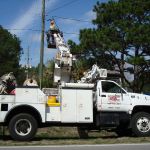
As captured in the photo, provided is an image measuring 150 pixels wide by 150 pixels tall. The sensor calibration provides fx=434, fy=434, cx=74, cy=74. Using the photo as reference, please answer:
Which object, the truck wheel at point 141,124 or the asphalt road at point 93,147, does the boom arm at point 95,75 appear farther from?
the asphalt road at point 93,147

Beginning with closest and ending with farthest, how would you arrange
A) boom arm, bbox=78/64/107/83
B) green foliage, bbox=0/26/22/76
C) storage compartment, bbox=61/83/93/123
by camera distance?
storage compartment, bbox=61/83/93/123 < boom arm, bbox=78/64/107/83 < green foliage, bbox=0/26/22/76

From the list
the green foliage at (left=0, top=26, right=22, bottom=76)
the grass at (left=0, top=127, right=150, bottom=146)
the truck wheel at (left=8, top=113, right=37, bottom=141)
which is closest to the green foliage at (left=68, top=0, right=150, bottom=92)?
the grass at (left=0, top=127, right=150, bottom=146)

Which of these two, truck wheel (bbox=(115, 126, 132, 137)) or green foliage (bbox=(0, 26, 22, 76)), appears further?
green foliage (bbox=(0, 26, 22, 76))

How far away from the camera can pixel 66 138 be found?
16672mm

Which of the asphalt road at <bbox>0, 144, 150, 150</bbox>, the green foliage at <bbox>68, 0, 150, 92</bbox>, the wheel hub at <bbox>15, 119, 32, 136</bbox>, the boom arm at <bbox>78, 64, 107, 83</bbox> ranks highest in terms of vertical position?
the green foliage at <bbox>68, 0, 150, 92</bbox>

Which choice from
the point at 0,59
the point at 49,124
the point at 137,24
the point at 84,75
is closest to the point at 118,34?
the point at 137,24

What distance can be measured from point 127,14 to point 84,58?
436 cm

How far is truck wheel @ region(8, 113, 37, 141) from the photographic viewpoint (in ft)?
48.8

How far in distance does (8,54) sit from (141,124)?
4688cm

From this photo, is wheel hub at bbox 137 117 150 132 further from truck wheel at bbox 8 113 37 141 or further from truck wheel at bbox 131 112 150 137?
truck wheel at bbox 8 113 37 141

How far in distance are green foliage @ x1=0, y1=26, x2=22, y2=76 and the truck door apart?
3941 cm

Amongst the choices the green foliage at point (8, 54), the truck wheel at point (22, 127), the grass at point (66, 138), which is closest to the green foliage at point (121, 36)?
the grass at point (66, 138)

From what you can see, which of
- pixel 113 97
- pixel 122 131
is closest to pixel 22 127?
pixel 113 97

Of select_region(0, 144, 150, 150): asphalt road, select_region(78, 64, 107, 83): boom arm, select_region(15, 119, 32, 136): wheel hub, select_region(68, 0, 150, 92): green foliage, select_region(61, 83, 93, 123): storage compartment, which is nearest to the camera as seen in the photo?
select_region(0, 144, 150, 150): asphalt road
